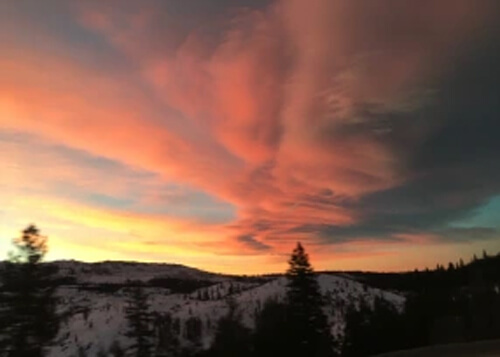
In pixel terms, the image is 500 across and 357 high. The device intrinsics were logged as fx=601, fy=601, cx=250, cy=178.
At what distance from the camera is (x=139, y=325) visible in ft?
202

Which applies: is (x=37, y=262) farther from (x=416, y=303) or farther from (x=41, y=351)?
(x=416, y=303)

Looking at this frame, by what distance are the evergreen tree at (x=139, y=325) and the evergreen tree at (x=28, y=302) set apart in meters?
24.9

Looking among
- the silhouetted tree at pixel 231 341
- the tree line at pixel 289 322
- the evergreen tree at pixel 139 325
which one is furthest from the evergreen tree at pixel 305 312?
the evergreen tree at pixel 139 325

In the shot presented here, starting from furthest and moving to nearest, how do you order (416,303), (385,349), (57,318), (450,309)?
(450,309)
(416,303)
(385,349)
(57,318)

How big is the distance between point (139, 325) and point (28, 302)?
27.9m

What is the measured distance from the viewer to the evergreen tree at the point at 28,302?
1310 inches

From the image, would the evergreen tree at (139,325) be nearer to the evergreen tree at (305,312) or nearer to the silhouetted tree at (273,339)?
the silhouetted tree at (273,339)

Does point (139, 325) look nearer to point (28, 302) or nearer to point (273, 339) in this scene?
point (273, 339)

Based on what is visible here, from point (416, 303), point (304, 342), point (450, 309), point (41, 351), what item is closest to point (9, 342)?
point (41, 351)

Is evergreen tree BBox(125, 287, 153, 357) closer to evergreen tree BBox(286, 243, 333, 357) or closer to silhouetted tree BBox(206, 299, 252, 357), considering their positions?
silhouetted tree BBox(206, 299, 252, 357)

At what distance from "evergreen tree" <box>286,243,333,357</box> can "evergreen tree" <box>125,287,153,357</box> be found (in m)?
14.9

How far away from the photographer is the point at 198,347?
73.1 meters

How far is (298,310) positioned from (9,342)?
35.9 meters

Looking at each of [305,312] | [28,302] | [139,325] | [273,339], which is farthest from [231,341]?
[28,302]
